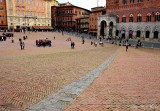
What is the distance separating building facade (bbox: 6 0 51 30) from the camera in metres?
67.2

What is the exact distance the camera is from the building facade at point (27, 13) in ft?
220

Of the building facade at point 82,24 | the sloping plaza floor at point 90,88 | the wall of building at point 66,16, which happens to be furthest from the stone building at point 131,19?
the sloping plaza floor at point 90,88

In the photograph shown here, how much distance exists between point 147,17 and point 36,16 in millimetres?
41667

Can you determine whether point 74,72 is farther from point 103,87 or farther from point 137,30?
point 137,30

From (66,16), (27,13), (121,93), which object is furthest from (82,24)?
(121,93)

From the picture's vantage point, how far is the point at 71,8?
80.0m

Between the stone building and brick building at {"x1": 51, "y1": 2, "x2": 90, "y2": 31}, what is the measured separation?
23456mm

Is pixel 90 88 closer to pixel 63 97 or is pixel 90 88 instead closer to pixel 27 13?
pixel 63 97

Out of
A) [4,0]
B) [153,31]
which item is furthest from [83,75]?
[4,0]

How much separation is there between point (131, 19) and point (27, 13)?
38.0 m

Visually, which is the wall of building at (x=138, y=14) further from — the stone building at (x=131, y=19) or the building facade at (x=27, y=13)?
the building facade at (x=27, y=13)

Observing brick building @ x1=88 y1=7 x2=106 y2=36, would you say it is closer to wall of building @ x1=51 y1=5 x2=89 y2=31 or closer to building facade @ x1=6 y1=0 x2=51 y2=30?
wall of building @ x1=51 y1=5 x2=89 y2=31

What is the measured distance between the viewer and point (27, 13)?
70.7 metres

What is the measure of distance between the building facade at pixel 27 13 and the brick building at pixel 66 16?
282 inches
